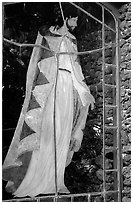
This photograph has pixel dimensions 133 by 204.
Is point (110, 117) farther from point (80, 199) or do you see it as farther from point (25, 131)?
point (25, 131)

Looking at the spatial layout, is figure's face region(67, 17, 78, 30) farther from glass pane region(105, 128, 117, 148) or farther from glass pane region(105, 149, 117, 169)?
glass pane region(105, 149, 117, 169)

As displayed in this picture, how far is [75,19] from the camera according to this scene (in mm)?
4508

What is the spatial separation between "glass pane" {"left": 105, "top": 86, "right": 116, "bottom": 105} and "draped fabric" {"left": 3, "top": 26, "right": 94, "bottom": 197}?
207mm

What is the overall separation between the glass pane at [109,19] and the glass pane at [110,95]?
1.91 feet

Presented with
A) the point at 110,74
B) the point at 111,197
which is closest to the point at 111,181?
the point at 111,197

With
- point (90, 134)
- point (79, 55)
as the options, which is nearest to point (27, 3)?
point (79, 55)

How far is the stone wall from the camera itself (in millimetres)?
4605

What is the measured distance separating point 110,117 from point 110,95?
0.68 ft

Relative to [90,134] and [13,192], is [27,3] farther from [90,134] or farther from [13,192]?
[13,192]

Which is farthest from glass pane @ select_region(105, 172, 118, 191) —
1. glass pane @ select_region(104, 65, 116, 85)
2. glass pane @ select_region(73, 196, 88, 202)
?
glass pane @ select_region(104, 65, 116, 85)

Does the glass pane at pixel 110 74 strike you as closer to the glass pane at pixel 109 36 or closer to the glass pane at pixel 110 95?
the glass pane at pixel 110 95

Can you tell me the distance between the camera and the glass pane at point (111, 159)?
182 inches

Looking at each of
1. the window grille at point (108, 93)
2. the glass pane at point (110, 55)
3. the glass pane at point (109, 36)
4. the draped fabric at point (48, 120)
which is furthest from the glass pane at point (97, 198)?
the glass pane at point (109, 36)

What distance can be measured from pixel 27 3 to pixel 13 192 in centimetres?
159
